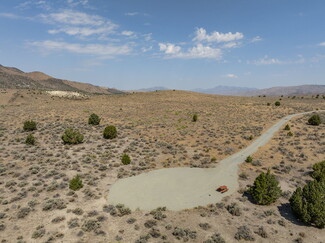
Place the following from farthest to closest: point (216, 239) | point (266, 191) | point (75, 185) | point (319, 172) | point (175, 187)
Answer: point (319, 172) < point (175, 187) < point (75, 185) < point (266, 191) < point (216, 239)

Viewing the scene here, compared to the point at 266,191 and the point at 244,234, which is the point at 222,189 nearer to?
the point at 266,191

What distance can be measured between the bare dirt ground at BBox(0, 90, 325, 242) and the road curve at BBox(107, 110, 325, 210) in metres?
0.82

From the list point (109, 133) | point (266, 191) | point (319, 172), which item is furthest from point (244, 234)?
point (109, 133)

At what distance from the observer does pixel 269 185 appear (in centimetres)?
1597

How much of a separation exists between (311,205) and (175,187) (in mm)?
10293

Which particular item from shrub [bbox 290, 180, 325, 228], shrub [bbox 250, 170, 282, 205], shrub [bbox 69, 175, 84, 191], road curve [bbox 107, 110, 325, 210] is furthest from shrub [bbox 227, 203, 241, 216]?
shrub [bbox 69, 175, 84, 191]

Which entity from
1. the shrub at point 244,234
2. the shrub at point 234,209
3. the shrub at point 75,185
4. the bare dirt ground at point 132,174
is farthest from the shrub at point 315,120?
the shrub at point 75,185

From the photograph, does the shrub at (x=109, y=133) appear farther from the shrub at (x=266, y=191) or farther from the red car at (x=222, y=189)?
the shrub at (x=266, y=191)

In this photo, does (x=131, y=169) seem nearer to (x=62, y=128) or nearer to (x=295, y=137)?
(x=62, y=128)

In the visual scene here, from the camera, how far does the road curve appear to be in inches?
621

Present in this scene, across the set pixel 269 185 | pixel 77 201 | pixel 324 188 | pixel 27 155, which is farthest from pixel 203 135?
pixel 27 155

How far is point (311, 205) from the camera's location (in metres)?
13.3

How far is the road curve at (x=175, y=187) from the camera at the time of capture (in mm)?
15773

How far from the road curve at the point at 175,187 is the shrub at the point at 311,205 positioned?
5.05 metres
